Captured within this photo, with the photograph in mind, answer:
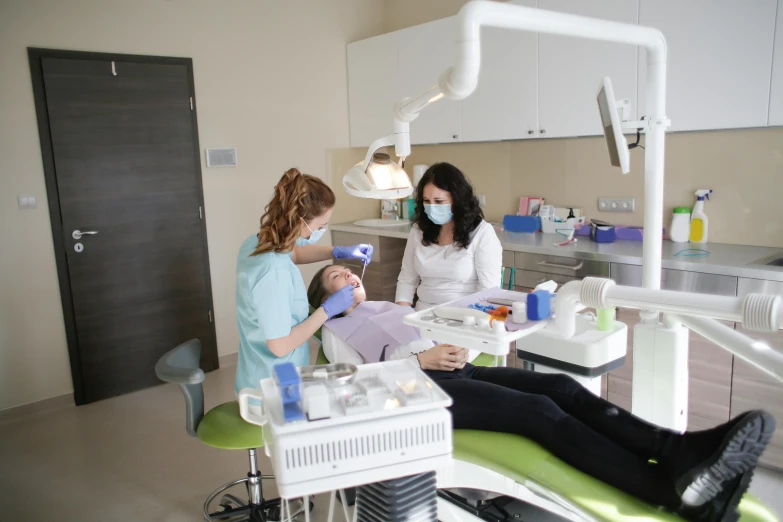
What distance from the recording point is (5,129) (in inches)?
123

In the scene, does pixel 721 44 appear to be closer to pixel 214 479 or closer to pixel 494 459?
pixel 494 459

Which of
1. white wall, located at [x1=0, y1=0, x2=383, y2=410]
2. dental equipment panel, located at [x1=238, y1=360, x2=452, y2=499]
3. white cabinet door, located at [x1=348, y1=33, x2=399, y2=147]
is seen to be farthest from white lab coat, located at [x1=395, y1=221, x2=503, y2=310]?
white wall, located at [x1=0, y1=0, x2=383, y2=410]

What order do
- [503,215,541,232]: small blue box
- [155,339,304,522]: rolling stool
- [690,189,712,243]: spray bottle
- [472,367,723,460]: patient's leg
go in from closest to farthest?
[472,367,723,460]: patient's leg
[155,339,304,522]: rolling stool
[690,189,712,243]: spray bottle
[503,215,541,232]: small blue box

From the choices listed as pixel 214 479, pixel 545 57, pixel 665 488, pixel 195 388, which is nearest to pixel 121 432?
pixel 214 479

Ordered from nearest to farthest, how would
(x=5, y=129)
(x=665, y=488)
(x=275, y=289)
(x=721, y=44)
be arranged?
1. (x=665, y=488)
2. (x=275, y=289)
3. (x=721, y=44)
4. (x=5, y=129)

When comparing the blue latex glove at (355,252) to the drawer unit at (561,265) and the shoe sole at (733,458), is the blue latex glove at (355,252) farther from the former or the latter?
the shoe sole at (733,458)

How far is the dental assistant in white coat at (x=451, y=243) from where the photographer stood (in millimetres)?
2533

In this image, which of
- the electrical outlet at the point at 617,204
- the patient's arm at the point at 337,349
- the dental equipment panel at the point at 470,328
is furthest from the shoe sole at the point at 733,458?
the electrical outlet at the point at 617,204

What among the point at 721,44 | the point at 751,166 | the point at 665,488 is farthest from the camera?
the point at 751,166

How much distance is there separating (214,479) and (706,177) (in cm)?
278

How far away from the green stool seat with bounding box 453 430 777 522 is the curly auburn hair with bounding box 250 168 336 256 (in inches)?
32.7

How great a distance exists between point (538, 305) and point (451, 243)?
1160 millimetres

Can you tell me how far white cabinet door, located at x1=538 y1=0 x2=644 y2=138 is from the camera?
9.66ft

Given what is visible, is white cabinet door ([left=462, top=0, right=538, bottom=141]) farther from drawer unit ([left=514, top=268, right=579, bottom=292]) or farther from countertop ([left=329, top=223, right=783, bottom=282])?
drawer unit ([left=514, top=268, right=579, bottom=292])
